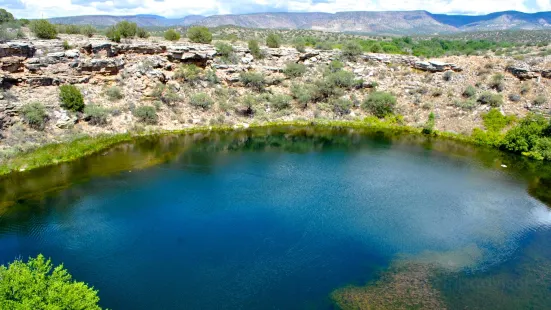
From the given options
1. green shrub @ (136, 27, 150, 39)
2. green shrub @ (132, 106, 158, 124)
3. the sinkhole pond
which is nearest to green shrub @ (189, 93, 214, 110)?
green shrub @ (132, 106, 158, 124)

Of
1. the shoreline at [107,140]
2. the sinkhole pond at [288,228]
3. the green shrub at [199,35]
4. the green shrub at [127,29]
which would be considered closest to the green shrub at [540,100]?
the shoreline at [107,140]

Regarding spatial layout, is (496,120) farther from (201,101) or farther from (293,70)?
(201,101)

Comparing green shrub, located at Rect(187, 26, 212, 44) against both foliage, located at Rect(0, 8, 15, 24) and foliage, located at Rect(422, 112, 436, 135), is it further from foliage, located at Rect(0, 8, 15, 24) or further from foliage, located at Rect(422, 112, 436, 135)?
foliage, located at Rect(422, 112, 436, 135)

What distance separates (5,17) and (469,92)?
63484 mm

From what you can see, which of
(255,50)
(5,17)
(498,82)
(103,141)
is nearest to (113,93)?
(103,141)

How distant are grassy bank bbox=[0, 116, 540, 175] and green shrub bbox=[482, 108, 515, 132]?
3.08 meters

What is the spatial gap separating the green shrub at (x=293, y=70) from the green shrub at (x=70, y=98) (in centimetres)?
2751

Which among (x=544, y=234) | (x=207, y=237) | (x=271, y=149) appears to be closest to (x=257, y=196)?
(x=207, y=237)

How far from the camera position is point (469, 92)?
4609 centimetres

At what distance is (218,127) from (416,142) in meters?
23.1

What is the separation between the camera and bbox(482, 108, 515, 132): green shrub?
1618 inches

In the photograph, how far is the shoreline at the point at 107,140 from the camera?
29138 millimetres

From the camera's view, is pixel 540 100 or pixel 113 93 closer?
pixel 113 93

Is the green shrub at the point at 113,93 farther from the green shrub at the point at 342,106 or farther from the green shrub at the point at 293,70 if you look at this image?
the green shrub at the point at 342,106
